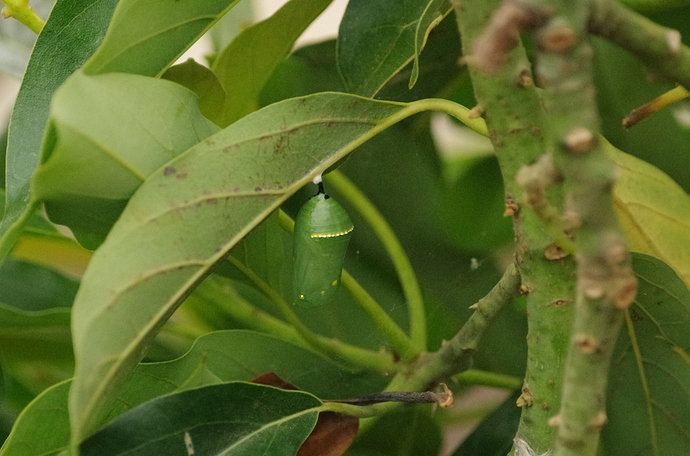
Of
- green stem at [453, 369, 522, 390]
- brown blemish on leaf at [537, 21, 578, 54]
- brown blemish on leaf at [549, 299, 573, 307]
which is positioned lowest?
green stem at [453, 369, 522, 390]

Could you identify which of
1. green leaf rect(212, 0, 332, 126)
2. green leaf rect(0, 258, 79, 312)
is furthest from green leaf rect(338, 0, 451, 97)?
green leaf rect(0, 258, 79, 312)

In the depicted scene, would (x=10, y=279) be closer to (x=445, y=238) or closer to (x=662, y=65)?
(x=445, y=238)

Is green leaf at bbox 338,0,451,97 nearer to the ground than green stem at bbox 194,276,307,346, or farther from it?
farther from it

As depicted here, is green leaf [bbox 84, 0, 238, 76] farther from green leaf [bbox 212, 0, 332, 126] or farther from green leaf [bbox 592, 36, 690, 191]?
green leaf [bbox 592, 36, 690, 191]

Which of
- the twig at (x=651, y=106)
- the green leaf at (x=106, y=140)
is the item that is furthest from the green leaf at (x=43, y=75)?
the twig at (x=651, y=106)

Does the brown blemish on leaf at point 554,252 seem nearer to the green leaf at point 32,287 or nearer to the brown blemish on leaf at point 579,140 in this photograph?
the brown blemish on leaf at point 579,140

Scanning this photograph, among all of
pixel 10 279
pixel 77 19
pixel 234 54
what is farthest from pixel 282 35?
pixel 10 279

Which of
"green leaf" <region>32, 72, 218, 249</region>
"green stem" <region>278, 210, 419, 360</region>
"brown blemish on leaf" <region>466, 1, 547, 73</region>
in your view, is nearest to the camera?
"brown blemish on leaf" <region>466, 1, 547, 73</region>
